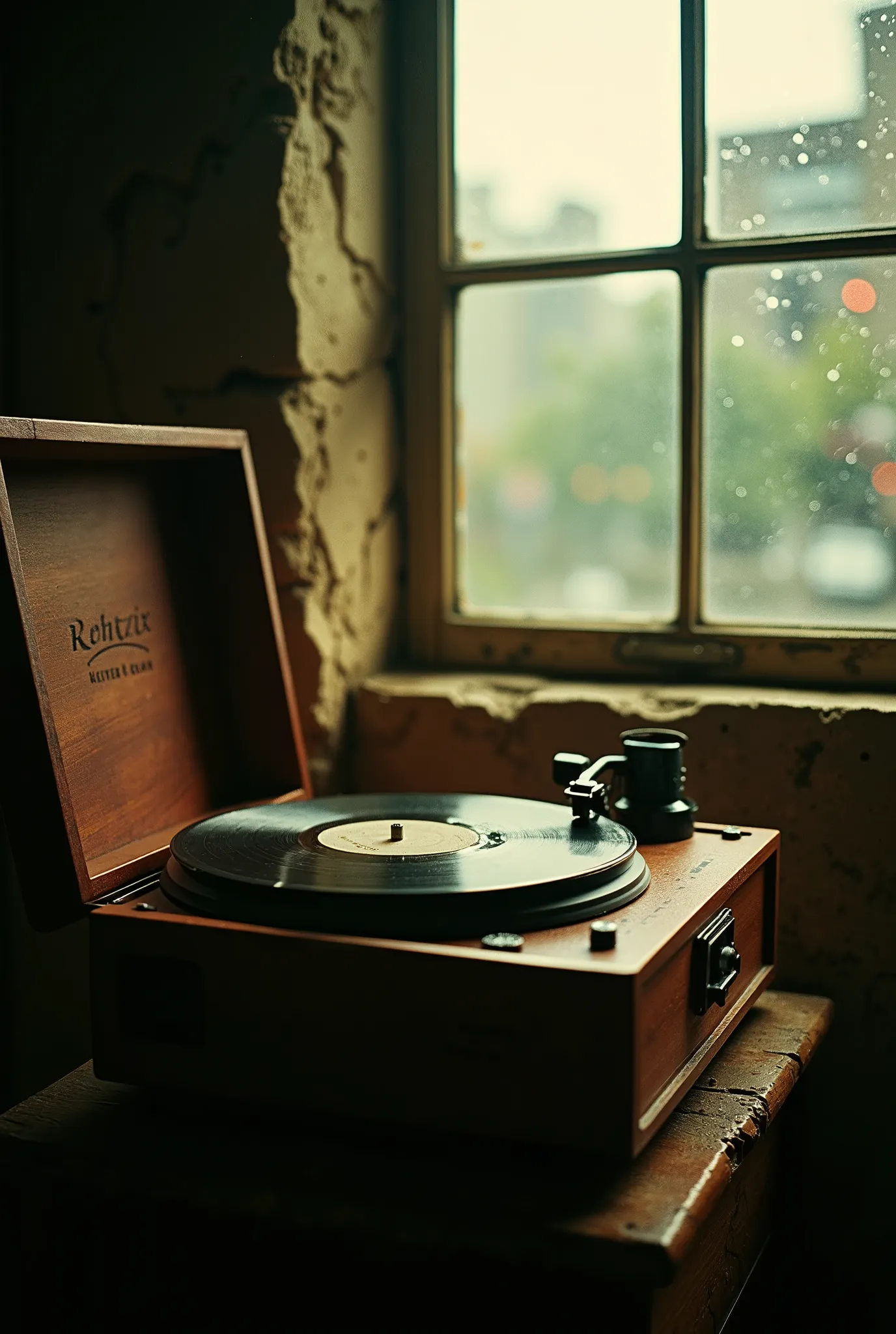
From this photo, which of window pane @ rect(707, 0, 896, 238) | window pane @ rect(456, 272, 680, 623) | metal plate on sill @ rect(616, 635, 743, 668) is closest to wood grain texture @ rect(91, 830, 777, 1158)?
metal plate on sill @ rect(616, 635, 743, 668)

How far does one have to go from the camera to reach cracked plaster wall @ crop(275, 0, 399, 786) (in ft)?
6.30

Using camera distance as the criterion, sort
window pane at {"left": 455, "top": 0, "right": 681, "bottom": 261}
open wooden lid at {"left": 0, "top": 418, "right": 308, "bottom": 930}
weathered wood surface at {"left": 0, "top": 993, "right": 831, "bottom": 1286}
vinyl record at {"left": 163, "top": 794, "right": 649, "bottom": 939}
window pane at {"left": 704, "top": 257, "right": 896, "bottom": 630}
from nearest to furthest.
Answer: weathered wood surface at {"left": 0, "top": 993, "right": 831, "bottom": 1286} < vinyl record at {"left": 163, "top": 794, "right": 649, "bottom": 939} < open wooden lid at {"left": 0, "top": 418, "right": 308, "bottom": 930} < window pane at {"left": 704, "top": 257, "right": 896, "bottom": 630} < window pane at {"left": 455, "top": 0, "right": 681, "bottom": 261}

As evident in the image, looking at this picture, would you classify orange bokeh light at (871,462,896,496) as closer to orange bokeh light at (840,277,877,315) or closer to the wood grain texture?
orange bokeh light at (840,277,877,315)

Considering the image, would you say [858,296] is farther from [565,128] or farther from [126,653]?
[126,653]

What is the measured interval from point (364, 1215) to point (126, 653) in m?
0.73

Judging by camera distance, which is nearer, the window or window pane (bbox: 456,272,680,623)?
the window

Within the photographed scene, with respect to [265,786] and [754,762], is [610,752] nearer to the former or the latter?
[754,762]

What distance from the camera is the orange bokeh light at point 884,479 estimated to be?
187 centimetres

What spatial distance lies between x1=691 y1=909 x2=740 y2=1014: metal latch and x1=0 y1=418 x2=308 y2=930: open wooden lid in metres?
0.60

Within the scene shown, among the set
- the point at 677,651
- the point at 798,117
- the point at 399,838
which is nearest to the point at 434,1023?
the point at 399,838

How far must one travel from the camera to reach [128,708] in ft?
5.11

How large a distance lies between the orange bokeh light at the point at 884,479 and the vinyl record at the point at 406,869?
751 millimetres

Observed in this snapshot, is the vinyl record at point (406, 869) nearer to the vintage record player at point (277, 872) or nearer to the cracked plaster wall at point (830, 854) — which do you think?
the vintage record player at point (277, 872)

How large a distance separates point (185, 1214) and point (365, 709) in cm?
96
